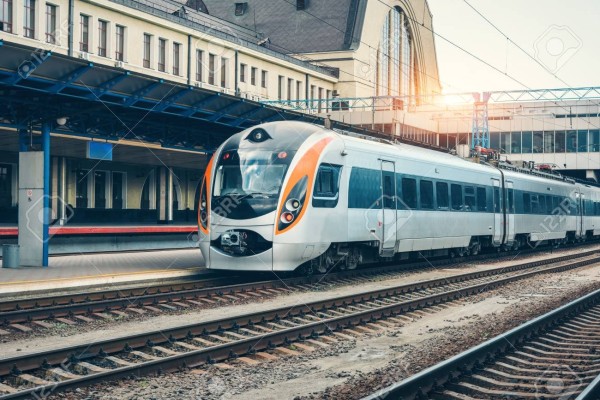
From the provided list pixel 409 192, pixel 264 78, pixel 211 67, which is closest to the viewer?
pixel 409 192

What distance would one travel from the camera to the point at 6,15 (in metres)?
34.8

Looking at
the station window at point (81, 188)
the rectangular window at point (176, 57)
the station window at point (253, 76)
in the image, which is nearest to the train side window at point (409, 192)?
the station window at point (81, 188)

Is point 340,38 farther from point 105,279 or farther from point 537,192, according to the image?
point 105,279

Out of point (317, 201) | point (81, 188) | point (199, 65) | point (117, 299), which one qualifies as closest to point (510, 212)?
point (317, 201)

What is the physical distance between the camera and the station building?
18.5m

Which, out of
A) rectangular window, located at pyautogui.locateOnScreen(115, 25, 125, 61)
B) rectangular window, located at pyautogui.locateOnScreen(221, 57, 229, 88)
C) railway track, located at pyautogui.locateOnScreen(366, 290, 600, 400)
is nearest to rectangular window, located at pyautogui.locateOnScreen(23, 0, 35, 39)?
rectangular window, located at pyautogui.locateOnScreen(115, 25, 125, 61)

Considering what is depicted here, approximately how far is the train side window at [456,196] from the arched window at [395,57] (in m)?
52.0

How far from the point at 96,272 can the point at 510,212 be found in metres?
16.4

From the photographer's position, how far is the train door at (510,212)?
28016mm

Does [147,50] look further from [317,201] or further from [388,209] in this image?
[317,201]

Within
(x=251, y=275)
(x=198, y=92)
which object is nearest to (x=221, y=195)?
(x=251, y=275)

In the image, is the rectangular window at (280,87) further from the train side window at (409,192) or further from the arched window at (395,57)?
the train side window at (409,192)

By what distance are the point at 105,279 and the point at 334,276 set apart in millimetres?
5259

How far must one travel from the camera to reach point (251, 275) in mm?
18422
